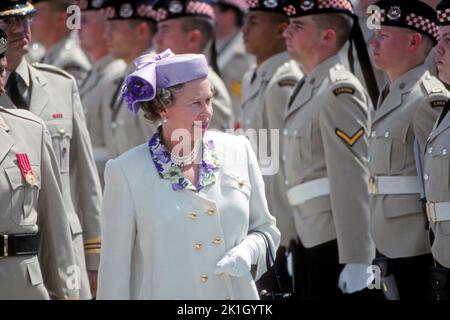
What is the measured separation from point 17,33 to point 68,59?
5810 millimetres

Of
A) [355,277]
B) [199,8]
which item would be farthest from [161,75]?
[199,8]

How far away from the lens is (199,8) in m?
12.3

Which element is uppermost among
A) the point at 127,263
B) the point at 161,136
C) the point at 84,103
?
the point at 161,136

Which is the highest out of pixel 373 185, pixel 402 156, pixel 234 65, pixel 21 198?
pixel 21 198

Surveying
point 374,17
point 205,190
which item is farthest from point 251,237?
point 374,17

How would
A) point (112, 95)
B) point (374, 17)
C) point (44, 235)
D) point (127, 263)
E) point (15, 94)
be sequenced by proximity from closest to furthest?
point (127, 263) < point (44, 235) < point (15, 94) < point (374, 17) < point (112, 95)

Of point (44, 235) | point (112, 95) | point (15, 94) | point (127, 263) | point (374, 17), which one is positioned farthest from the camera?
point (112, 95)

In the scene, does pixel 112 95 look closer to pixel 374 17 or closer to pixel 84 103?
pixel 84 103

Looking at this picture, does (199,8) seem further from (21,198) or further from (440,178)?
(21,198)

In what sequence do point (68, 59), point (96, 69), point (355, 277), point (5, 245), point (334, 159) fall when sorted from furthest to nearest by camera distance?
point (68, 59) < point (96, 69) < point (334, 159) < point (355, 277) < point (5, 245)

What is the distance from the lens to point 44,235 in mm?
7707

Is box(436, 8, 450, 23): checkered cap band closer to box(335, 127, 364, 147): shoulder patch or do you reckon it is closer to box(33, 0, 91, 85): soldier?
box(335, 127, 364, 147): shoulder patch

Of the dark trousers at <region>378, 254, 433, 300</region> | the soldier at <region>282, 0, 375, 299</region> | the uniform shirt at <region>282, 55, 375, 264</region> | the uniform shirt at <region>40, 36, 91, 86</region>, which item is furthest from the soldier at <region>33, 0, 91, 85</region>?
the dark trousers at <region>378, 254, 433, 300</region>

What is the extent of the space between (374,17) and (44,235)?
8.88 ft
